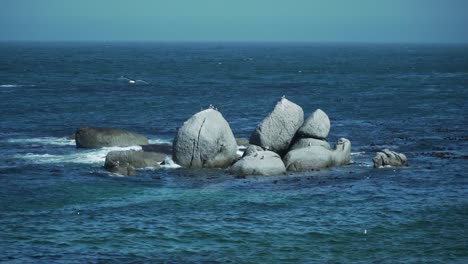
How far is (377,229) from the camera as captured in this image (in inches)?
1512

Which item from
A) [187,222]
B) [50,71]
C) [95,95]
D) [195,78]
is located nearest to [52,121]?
[95,95]

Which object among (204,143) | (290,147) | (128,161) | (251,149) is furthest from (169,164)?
(290,147)

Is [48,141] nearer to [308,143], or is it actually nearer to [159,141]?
[159,141]

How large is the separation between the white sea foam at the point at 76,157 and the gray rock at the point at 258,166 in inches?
375

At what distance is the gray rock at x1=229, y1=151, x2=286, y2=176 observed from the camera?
48688 millimetres

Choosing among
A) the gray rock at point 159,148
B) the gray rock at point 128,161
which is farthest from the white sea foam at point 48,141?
the gray rock at point 128,161

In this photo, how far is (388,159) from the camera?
51688 millimetres

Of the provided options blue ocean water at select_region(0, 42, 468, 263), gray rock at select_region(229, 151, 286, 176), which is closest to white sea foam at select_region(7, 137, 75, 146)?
blue ocean water at select_region(0, 42, 468, 263)

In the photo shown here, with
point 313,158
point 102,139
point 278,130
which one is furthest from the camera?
point 102,139

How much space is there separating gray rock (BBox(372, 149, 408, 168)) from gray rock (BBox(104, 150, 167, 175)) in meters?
13.8

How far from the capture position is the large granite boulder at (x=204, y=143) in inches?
1977

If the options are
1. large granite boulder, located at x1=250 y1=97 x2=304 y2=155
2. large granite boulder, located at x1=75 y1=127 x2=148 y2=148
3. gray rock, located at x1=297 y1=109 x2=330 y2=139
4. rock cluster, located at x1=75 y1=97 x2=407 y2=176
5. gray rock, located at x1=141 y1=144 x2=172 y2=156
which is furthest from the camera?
large granite boulder, located at x1=75 y1=127 x2=148 y2=148

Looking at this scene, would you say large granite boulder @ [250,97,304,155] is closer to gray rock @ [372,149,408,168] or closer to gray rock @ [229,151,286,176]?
gray rock @ [229,151,286,176]

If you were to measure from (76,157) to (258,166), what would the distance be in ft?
43.2
